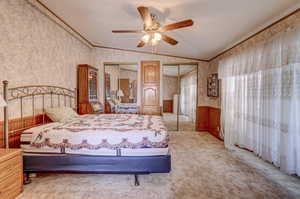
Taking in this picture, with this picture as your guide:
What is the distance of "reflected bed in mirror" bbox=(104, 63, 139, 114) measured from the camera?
19.0ft

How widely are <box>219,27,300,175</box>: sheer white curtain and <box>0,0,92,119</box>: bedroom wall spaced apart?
4.10 m

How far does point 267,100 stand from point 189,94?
309cm

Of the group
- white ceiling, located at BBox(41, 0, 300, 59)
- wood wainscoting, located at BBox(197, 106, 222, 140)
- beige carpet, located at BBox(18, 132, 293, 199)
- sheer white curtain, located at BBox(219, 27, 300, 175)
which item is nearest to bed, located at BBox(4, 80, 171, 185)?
beige carpet, located at BBox(18, 132, 293, 199)

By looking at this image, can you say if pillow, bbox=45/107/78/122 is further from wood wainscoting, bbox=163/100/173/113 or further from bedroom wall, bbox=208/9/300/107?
bedroom wall, bbox=208/9/300/107

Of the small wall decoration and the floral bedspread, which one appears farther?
the small wall decoration

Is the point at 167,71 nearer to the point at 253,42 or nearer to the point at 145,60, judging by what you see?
the point at 145,60

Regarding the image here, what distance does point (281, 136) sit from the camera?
2.60 metres

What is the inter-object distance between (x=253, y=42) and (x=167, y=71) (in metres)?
2.93

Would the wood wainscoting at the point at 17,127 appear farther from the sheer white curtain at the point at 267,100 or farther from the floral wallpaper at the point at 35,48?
the sheer white curtain at the point at 267,100

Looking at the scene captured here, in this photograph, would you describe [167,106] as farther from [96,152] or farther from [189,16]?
[96,152]

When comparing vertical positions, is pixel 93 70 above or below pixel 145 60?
below

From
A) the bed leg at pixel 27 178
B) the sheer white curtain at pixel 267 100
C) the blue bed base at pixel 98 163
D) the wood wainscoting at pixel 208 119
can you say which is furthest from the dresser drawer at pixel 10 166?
the wood wainscoting at pixel 208 119

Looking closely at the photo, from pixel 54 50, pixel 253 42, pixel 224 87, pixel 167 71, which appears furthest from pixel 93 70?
pixel 253 42

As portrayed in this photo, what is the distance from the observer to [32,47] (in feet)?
9.64
